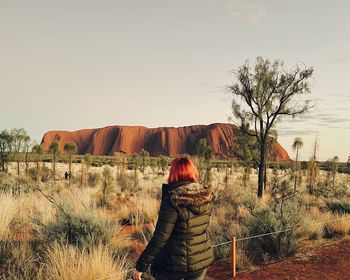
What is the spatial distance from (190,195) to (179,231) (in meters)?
0.34

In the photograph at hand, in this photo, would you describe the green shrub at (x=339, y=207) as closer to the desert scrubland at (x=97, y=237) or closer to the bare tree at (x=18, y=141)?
the desert scrubland at (x=97, y=237)

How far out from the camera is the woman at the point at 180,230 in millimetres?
3518

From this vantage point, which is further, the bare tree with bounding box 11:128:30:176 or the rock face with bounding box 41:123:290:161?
the rock face with bounding box 41:123:290:161

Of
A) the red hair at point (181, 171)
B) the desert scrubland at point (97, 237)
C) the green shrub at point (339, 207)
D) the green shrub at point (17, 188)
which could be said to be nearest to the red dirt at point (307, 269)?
the desert scrubland at point (97, 237)

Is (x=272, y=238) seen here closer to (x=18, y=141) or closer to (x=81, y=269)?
(x=81, y=269)

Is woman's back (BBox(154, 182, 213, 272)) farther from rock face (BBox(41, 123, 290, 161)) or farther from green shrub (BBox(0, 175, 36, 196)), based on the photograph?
rock face (BBox(41, 123, 290, 161))

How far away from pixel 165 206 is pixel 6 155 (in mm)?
33505

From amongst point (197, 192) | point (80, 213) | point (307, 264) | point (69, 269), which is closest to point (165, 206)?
point (197, 192)

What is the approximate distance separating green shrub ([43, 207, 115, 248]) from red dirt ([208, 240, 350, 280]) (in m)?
2.35

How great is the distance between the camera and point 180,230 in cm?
360

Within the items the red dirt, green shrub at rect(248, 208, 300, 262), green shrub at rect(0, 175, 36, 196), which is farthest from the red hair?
green shrub at rect(0, 175, 36, 196)

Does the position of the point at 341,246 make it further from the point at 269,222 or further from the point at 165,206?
the point at 165,206

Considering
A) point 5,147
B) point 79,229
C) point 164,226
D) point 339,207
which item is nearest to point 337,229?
point 339,207

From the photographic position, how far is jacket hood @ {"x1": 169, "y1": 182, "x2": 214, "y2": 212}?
11.5 ft
